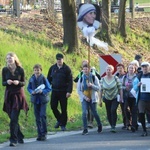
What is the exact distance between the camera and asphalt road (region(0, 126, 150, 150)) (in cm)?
1299

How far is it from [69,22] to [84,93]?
28.0 ft

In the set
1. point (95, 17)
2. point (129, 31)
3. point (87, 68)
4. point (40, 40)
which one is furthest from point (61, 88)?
point (129, 31)

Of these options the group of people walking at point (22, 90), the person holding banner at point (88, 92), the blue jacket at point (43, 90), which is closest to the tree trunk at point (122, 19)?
the group of people walking at point (22, 90)

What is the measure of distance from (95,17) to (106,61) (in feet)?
5.06

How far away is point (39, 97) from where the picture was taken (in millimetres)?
13906

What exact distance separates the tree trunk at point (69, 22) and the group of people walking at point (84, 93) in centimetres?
727

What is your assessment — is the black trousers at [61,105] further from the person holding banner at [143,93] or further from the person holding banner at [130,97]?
the person holding banner at [143,93]

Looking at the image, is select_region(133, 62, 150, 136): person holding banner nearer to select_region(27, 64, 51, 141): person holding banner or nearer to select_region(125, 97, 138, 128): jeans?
select_region(125, 97, 138, 128): jeans

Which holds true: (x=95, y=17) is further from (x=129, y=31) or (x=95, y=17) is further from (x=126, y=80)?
(x=129, y=31)

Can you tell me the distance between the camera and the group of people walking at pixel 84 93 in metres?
13.2

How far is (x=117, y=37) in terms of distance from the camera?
31062 millimetres

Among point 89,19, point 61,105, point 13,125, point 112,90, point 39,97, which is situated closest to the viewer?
point 13,125

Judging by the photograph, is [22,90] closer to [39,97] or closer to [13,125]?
[39,97]

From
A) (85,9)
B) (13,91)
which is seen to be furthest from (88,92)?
(85,9)
